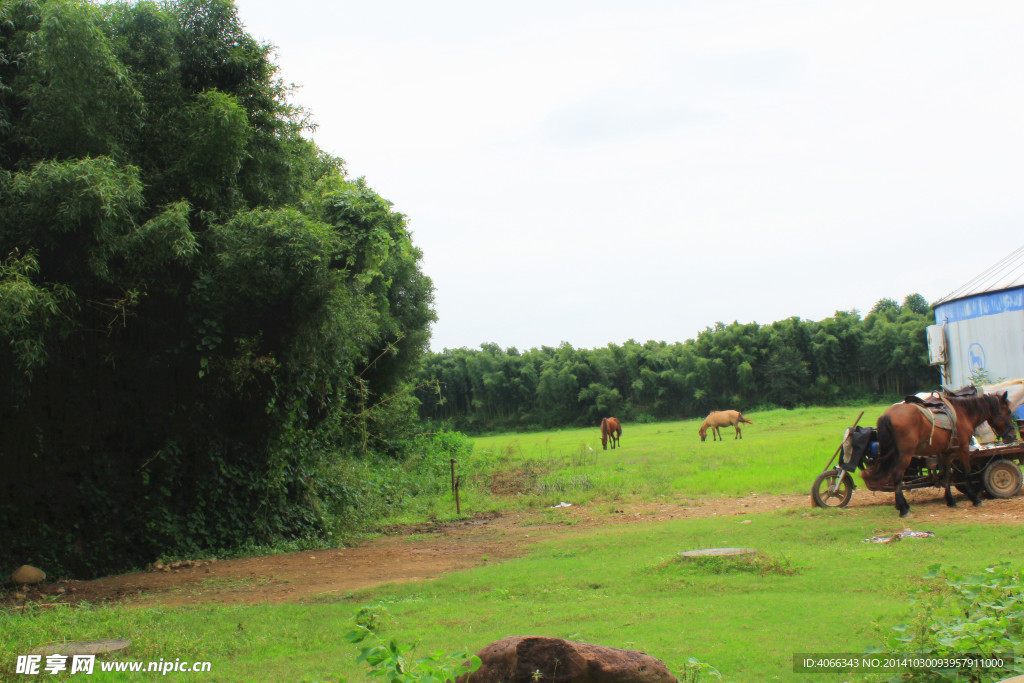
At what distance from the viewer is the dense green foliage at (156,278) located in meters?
8.52

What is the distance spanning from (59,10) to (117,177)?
193cm

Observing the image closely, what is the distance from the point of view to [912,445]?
995 centimetres

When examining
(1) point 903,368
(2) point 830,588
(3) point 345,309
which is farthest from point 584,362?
(2) point 830,588

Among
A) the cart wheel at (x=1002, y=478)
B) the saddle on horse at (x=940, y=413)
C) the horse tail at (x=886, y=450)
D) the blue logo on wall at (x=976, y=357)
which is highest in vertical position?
the blue logo on wall at (x=976, y=357)

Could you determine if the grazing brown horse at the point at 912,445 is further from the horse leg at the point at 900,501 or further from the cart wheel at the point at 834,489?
the cart wheel at the point at 834,489

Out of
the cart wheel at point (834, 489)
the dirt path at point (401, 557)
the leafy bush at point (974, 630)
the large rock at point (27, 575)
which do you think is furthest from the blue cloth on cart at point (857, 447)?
the large rock at point (27, 575)

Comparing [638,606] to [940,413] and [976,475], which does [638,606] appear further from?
[976,475]

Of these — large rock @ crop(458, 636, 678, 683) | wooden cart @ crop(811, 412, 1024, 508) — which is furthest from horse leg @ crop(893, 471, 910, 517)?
large rock @ crop(458, 636, 678, 683)

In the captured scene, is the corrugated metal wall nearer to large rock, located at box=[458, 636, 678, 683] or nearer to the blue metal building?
the blue metal building

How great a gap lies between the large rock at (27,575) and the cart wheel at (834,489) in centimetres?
997

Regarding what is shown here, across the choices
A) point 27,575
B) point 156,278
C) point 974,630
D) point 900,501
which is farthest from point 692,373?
point 974,630

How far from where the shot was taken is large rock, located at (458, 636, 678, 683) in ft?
11.2

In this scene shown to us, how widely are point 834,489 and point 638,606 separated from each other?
242 inches

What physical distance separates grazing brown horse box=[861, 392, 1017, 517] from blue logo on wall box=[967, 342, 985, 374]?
940 cm
